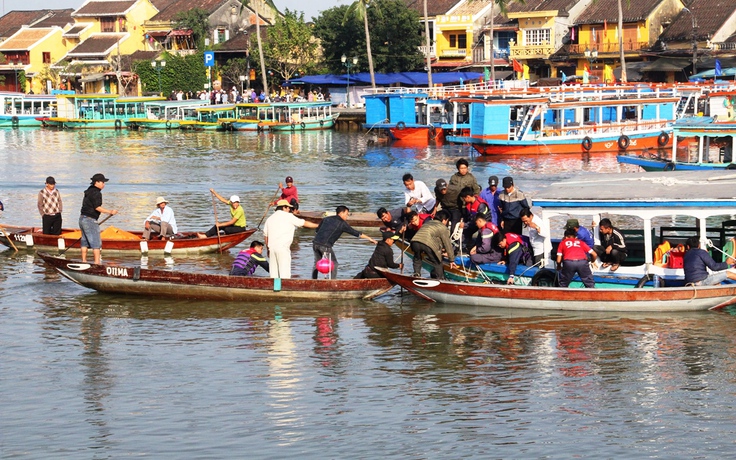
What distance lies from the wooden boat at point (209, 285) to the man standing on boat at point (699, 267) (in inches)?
185

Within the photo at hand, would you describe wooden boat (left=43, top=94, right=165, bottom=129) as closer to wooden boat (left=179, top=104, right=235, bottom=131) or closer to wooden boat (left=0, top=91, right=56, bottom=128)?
wooden boat (left=0, top=91, right=56, bottom=128)

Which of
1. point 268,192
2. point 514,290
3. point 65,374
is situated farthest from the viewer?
point 268,192

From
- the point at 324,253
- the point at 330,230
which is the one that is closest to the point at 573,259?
the point at 330,230

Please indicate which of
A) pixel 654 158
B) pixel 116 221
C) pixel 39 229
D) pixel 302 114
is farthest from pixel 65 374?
pixel 302 114

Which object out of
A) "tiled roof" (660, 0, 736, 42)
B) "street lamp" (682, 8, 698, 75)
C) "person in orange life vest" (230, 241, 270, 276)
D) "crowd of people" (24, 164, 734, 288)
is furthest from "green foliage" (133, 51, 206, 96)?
"person in orange life vest" (230, 241, 270, 276)

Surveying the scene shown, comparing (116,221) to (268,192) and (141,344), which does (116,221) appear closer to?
(268,192)

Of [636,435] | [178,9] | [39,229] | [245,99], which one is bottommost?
[636,435]

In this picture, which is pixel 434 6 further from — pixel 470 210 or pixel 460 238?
pixel 460 238

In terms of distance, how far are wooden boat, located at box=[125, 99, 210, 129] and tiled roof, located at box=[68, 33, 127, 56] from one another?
65.2 feet

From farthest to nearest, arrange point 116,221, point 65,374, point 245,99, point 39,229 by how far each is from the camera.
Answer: point 245,99
point 116,221
point 39,229
point 65,374

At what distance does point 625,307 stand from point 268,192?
2086 cm

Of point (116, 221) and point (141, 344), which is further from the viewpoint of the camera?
point (116, 221)

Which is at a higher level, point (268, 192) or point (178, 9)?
point (178, 9)

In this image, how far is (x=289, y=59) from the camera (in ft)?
267
